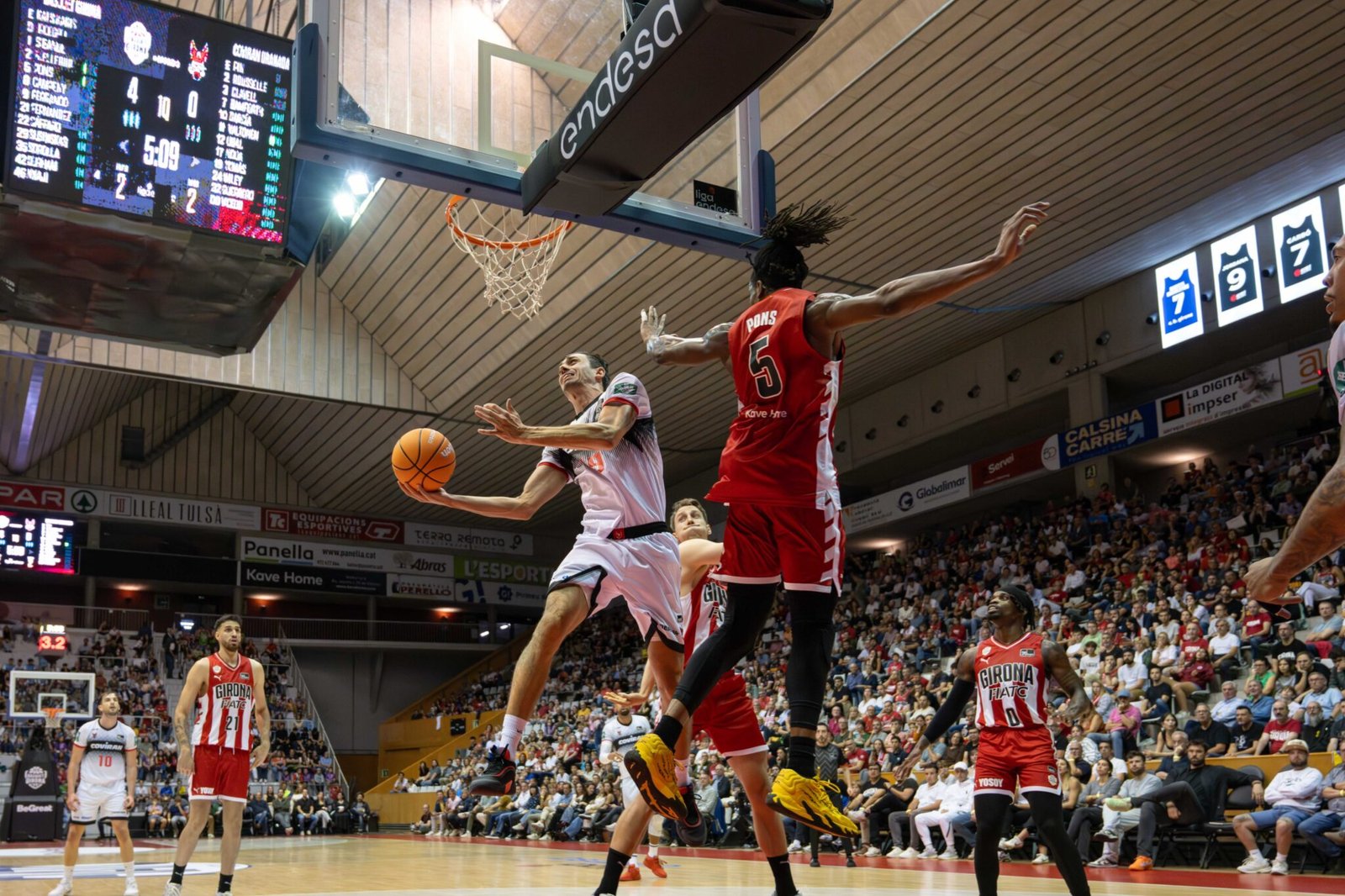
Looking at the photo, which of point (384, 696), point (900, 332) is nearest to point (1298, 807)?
point (900, 332)

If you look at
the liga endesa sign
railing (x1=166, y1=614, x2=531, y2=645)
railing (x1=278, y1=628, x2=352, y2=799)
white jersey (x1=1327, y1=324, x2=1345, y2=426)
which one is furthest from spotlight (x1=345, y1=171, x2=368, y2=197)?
white jersey (x1=1327, y1=324, x2=1345, y2=426)

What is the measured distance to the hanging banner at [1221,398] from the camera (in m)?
18.1

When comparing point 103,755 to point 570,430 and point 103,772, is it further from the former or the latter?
point 570,430

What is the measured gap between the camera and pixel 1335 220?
16.4 meters

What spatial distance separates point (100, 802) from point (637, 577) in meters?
7.02

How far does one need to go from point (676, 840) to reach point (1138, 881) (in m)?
9.27

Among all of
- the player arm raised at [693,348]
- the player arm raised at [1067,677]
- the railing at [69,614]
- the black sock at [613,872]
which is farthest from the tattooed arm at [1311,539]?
the railing at [69,614]

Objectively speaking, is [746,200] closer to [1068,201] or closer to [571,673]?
[1068,201]

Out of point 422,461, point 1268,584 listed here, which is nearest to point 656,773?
point 1268,584

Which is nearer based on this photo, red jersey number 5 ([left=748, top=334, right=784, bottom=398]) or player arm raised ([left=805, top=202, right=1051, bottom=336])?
player arm raised ([left=805, top=202, right=1051, bottom=336])

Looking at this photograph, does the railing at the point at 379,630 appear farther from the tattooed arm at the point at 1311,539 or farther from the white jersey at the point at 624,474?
the tattooed arm at the point at 1311,539

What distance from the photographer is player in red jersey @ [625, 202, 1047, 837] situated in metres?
3.99

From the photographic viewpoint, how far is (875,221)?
16.9m

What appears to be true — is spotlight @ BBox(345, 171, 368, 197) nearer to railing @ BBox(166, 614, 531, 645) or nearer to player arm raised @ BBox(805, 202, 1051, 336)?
player arm raised @ BBox(805, 202, 1051, 336)
